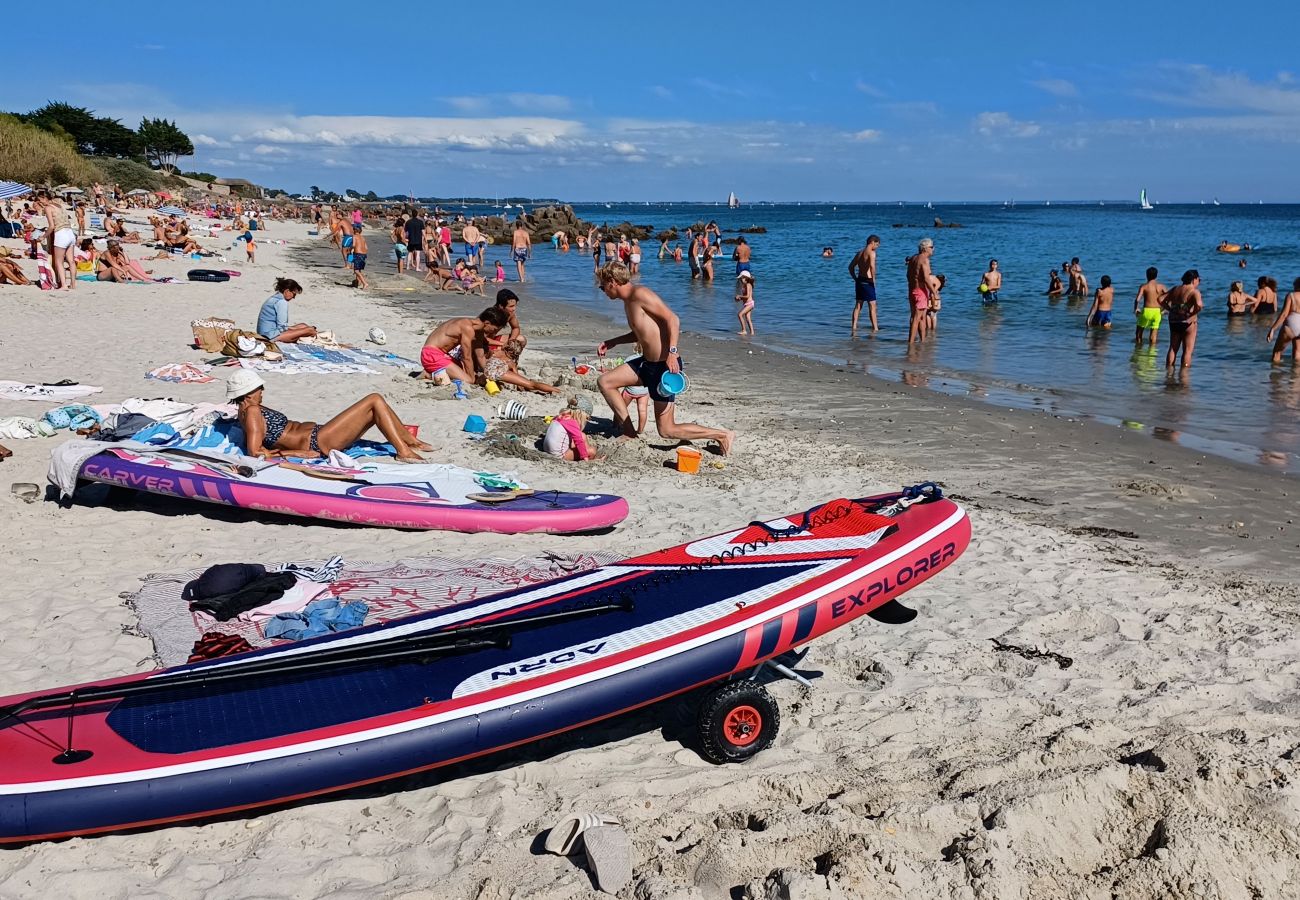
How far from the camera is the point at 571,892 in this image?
9.66 ft

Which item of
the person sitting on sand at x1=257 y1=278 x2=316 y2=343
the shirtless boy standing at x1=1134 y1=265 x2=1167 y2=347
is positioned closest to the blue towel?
the person sitting on sand at x1=257 y1=278 x2=316 y2=343

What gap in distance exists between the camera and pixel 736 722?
12.1 feet

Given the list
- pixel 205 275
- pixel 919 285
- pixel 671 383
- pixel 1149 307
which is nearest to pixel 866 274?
pixel 919 285

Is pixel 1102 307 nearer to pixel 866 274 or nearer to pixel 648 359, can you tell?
pixel 866 274

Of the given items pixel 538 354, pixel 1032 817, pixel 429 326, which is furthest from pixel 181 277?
pixel 1032 817

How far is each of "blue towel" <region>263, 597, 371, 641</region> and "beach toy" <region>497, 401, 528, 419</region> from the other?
4.31m

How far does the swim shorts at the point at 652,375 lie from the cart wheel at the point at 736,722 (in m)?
4.25

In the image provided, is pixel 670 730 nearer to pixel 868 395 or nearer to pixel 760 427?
pixel 760 427

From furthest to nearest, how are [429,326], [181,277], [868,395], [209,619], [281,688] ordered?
[181,277] → [429,326] → [868,395] → [209,619] → [281,688]

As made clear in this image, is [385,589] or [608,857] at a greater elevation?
[385,589]

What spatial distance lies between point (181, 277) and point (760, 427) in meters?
15.8

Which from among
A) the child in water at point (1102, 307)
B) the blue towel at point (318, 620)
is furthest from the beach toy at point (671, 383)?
the child in water at point (1102, 307)

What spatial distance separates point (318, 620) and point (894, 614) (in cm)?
276

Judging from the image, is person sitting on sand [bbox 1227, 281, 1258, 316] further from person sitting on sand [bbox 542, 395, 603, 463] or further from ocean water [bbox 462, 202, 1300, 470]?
person sitting on sand [bbox 542, 395, 603, 463]
